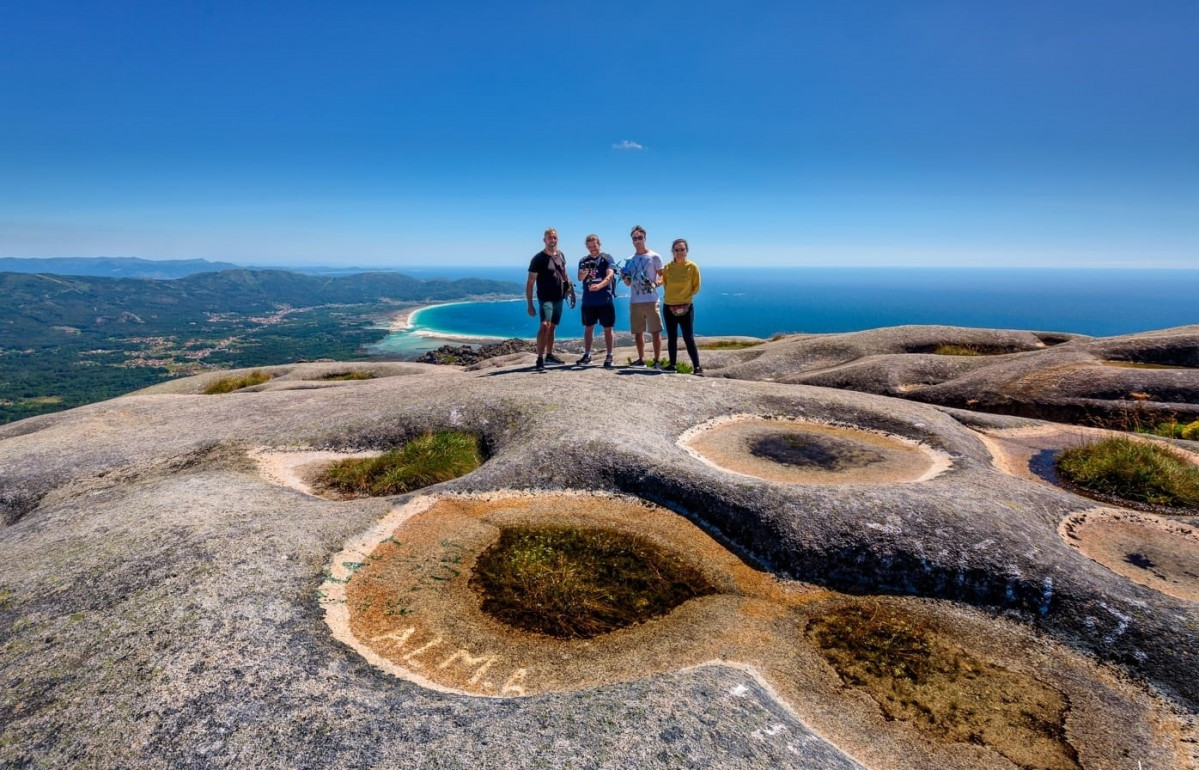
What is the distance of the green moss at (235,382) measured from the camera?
36.1 metres

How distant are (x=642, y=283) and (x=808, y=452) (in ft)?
31.8

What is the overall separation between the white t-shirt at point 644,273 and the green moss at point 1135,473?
14.5 meters

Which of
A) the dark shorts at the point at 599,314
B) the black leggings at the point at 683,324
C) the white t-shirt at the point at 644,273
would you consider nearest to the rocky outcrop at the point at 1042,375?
the black leggings at the point at 683,324

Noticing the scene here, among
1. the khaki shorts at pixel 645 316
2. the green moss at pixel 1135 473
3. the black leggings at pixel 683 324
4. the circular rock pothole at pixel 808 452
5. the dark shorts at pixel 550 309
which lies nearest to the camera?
the green moss at pixel 1135 473

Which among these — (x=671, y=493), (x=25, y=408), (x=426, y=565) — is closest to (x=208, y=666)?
(x=426, y=565)

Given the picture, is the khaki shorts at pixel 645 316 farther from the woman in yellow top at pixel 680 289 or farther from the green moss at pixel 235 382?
the green moss at pixel 235 382

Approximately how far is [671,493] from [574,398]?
6.44 meters

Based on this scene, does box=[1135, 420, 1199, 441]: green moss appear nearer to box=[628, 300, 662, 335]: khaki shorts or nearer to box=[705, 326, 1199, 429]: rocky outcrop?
box=[705, 326, 1199, 429]: rocky outcrop

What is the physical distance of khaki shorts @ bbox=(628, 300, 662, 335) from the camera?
22.4 m

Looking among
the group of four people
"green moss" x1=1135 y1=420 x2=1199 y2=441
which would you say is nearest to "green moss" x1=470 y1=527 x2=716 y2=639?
the group of four people

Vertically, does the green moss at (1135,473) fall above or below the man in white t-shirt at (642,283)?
Result: below

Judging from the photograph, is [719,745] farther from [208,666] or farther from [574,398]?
[574,398]

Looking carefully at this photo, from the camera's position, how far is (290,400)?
22.5 m

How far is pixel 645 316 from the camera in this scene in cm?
2264
